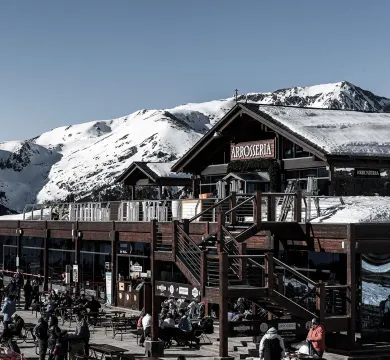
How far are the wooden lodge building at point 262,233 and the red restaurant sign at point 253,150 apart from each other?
50 millimetres

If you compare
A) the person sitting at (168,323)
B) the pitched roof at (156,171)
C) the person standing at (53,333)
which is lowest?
the person sitting at (168,323)

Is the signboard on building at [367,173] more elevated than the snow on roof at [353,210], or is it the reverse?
the signboard on building at [367,173]

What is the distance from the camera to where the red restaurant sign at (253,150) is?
34250 millimetres

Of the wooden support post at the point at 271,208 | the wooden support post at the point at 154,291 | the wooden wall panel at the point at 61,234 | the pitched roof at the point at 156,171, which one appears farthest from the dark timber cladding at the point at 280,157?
the wooden wall panel at the point at 61,234

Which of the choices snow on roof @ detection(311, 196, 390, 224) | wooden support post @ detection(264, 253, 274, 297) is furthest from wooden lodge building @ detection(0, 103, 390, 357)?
snow on roof @ detection(311, 196, 390, 224)

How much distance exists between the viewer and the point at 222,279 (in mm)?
22422

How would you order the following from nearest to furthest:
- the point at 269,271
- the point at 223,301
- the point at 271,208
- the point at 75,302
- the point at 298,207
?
the point at 223,301
the point at 269,271
the point at 298,207
the point at 271,208
the point at 75,302

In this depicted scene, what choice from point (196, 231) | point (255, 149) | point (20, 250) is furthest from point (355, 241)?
point (20, 250)

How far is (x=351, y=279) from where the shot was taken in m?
25.0

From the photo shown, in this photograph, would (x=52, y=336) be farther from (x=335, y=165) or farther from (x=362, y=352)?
(x=335, y=165)

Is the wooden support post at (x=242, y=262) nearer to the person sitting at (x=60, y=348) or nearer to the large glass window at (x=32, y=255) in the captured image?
the person sitting at (x=60, y=348)

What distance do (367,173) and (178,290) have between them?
30.0ft

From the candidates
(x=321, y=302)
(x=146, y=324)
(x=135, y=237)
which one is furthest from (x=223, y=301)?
(x=135, y=237)

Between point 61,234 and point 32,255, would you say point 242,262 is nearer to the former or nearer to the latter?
point 61,234
